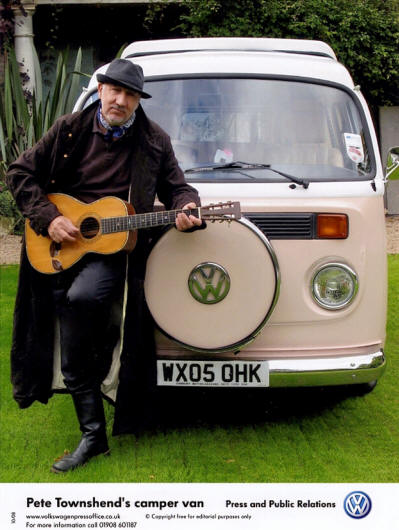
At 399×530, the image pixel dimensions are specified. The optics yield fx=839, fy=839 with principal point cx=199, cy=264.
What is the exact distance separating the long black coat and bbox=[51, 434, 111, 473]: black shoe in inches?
5.9

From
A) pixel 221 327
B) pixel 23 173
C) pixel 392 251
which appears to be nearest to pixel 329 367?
pixel 221 327

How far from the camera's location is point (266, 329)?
4.36 meters

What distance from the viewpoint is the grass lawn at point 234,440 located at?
4.14 metres

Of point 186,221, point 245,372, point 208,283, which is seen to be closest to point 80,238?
point 186,221

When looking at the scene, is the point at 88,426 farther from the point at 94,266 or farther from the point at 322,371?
the point at 322,371

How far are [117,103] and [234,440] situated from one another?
1.93 meters

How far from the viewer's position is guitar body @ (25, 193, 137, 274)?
4.02 meters

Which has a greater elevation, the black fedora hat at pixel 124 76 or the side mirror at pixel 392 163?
the black fedora hat at pixel 124 76

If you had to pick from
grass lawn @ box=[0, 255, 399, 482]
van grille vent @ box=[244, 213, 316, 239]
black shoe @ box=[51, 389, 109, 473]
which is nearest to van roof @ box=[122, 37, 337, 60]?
van grille vent @ box=[244, 213, 316, 239]

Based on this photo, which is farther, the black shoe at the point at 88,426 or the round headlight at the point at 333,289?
the round headlight at the point at 333,289

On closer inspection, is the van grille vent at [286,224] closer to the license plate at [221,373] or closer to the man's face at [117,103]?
the license plate at [221,373]
